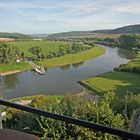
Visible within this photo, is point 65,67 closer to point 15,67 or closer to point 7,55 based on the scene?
point 15,67

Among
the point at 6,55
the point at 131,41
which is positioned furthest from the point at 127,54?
the point at 6,55

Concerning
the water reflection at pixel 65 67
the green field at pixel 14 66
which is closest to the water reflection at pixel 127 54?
the water reflection at pixel 65 67

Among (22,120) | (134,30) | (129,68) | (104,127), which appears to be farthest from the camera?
(134,30)

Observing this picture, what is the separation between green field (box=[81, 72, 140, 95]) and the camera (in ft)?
129

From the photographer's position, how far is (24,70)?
5994cm

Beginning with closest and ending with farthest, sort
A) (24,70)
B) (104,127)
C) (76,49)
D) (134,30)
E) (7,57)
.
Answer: (104,127) → (24,70) → (7,57) → (76,49) → (134,30)

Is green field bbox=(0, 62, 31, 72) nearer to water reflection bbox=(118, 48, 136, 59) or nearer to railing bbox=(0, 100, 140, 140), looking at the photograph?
water reflection bbox=(118, 48, 136, 59)

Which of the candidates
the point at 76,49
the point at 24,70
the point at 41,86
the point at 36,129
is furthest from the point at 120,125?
the point at 76,49

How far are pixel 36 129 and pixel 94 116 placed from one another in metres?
2.99

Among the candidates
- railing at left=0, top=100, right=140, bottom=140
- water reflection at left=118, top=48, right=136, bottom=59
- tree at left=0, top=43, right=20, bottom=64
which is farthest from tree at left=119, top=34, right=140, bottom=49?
railing at left=0, top=100, right=140, bottom=140

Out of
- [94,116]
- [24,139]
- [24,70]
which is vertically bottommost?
[24,70]

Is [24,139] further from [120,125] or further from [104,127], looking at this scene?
[120,125]

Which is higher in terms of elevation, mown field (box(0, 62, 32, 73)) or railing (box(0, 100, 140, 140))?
railing (box(0, 100, 140, 140))

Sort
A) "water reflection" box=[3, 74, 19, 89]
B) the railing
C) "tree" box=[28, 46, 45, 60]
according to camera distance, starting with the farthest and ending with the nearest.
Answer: "tree" box=[28, 46, 45, 60] → "water reflection" box=[3, 74, 19, 89] → the railing
